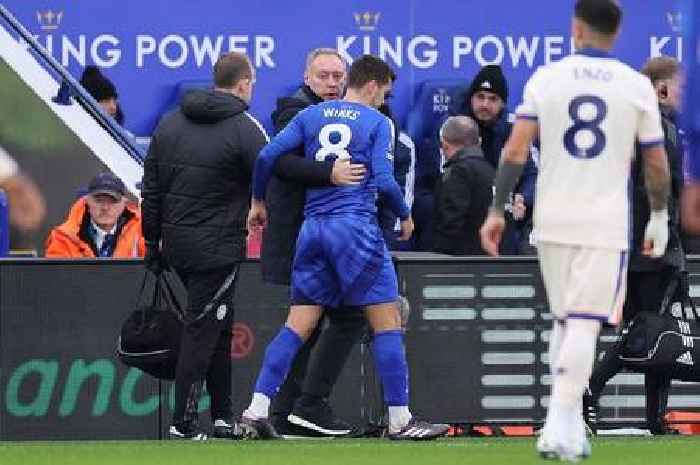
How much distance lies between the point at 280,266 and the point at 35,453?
2.23 m

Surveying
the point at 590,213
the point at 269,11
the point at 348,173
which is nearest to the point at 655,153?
the point at 590,213

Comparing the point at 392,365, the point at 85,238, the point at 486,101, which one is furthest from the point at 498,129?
the point at 392,365

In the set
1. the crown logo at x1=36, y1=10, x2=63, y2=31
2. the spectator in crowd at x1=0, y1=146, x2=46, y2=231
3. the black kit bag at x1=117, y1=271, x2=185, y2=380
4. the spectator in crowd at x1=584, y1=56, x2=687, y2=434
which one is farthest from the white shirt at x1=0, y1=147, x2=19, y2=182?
the spectator in crowd at x1=584, y1=56, x2=687, y2=434

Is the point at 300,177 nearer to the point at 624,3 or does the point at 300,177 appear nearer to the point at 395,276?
the point at 395,276

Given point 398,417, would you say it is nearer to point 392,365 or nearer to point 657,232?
point 392,365

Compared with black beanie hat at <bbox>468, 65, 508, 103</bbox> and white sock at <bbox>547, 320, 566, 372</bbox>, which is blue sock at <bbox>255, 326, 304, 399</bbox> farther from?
black beanie hat at <bbox>468, 65, 508, 103</bbox>

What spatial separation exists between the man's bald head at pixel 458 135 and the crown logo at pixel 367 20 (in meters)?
1.68

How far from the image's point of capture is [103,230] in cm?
1730

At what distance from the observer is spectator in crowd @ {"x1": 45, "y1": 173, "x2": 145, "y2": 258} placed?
17250mm

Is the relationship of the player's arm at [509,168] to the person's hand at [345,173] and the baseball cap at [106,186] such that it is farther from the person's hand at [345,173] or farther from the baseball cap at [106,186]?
the baseball cap at [106,186]

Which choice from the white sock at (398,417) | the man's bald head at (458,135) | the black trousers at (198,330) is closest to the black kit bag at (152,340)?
the black trousers at (198,330)

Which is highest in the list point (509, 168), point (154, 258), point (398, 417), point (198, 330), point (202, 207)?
point (509, 168)

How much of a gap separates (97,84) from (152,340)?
4035 mm

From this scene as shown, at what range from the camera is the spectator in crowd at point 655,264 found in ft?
49.3
